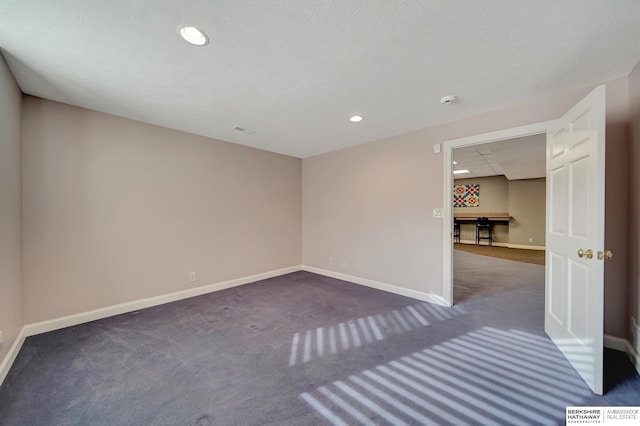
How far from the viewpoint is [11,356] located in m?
1.99

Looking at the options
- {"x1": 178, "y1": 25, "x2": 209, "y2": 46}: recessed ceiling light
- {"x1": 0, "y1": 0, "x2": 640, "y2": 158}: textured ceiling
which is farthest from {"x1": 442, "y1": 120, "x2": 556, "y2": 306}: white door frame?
{"x1": 178, "y1": 25, "x2": 209, "y2": 46}: recessed ceiling light

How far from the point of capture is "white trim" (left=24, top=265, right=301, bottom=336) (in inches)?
99.7

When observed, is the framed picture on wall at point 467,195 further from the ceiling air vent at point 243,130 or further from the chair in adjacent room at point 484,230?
the ceiling air vent at point 243,130

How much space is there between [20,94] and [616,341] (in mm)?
5923

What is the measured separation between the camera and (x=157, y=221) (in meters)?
3.31

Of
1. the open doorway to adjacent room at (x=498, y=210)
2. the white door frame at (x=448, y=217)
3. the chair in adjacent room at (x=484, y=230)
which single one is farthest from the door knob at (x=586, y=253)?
the chair in adjacent room at (x=484, y=230)

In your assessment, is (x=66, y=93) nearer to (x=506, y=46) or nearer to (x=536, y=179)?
(x=506, y=46)

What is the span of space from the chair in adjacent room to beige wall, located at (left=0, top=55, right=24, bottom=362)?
10308 mm

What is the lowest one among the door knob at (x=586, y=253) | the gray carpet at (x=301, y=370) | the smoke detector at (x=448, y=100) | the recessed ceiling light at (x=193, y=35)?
the gray carpet at (x=301, y=370)

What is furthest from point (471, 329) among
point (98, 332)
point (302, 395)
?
point (98, 332)

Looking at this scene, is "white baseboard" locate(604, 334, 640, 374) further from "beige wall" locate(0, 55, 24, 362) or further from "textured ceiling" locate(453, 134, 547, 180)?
"beige wall" locate(0, 55, 24, 362)

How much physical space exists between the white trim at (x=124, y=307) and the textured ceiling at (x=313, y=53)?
231 centimetres

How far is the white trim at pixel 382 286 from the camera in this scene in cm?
334

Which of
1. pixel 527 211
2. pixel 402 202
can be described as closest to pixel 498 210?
pixel 527 211
